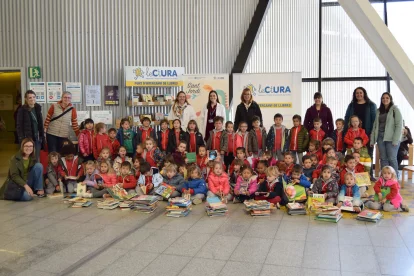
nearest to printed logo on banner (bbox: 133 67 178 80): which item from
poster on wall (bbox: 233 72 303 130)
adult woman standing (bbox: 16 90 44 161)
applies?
poster on wall (bbox: 233 72 303 130)

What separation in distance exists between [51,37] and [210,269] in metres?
7.64

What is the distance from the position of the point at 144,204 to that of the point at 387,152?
4464 mm

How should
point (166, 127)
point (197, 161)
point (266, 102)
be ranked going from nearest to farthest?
1. point (197, 161)
2. point (166, 127)
3. point (266, 102)

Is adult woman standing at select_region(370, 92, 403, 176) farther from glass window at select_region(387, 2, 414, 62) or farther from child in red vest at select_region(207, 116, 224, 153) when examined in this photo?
glass window at select_region(387, 2, 414, 62)

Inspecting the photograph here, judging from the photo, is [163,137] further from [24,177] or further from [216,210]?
[216,210]

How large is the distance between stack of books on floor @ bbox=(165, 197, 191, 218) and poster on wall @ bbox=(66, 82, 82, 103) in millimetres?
4835

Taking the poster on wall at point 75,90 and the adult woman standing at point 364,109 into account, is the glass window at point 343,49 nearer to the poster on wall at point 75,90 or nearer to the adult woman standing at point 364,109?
the adult woman standing at point 364,109

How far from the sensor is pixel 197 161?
7.54 meters

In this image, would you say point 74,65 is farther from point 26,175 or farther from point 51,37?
point 26,175

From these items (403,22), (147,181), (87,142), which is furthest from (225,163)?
(403,22)

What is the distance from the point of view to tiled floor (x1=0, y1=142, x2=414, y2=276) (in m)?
3.77

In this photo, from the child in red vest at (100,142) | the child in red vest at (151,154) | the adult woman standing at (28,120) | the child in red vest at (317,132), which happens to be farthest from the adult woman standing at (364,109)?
the adult woman standing at (28,120)

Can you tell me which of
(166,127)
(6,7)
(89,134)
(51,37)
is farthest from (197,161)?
(6,7)

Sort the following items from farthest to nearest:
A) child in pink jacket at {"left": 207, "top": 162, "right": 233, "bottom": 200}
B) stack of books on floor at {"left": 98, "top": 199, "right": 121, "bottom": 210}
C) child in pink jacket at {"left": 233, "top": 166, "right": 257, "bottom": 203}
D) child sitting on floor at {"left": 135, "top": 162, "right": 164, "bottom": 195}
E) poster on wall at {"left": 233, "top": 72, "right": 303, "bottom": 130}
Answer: poster on wall at {"left": 233, "top": 72, "right": 303, "bottom": 130}
child sitting on floor at {"left": 135, "top": 162, "right": 164, "bottom": 195}
child in pink jacket at {"left": 207, "top": 162, "right": 233, "bottom": 200}
child in pink jacket at {"left": 233, "top": 166, "right": 257, "bottom": 203}
stack of books on floor at {"left": 98, "top": 199, "right": 121, "bottom": 210}
